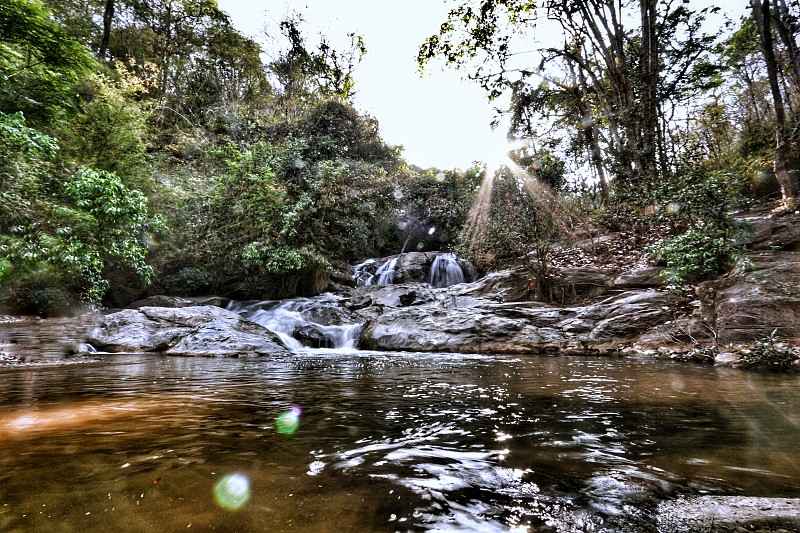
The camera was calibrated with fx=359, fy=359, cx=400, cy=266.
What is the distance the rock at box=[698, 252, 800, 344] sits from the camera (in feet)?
19.9

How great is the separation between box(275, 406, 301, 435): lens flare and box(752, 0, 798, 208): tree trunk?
590 inches

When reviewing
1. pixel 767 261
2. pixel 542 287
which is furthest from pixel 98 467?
pixel 542 287

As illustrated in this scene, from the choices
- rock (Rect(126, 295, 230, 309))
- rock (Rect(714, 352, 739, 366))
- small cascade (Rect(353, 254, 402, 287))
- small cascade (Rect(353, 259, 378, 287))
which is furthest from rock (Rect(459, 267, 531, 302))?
rock (Rect(126, 295, 230, 309))

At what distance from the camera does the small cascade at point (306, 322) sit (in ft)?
33.8

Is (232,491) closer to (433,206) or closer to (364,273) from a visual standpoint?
(364,273)

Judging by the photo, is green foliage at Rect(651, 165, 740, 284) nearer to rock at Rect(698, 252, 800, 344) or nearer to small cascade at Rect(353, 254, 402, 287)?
rock at Rect(698, 252, 800, 344)

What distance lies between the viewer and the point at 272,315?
12727 mm

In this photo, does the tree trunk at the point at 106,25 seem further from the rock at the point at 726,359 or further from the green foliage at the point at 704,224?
the rock at the point at 726,359

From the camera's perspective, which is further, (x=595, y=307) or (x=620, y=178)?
(x=620, y=178)

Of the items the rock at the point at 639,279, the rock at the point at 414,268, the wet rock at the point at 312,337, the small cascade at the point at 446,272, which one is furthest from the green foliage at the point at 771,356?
the rock at the point at 414,268

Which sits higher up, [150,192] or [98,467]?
[150,192]

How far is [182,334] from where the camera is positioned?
870 centimetres

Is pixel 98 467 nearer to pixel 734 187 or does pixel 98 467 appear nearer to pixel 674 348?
pixel 674 348

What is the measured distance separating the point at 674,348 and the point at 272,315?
11.4 meters
